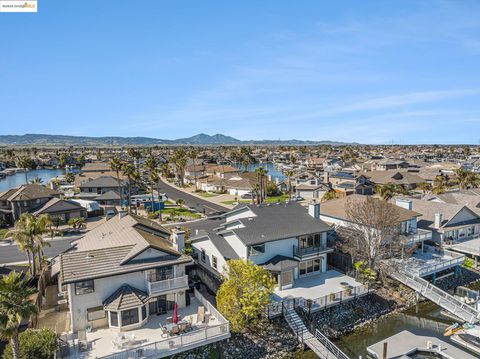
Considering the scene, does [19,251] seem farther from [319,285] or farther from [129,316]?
[319,285]

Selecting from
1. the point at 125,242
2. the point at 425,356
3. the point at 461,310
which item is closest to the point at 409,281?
the point at 461,310

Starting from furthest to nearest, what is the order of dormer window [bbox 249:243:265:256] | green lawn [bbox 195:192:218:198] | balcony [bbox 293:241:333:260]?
green lawn [bbox 195:192:218:198] → balcony [bbox 293:241:333:260] → dormer window [bbox 249:243:265:256]

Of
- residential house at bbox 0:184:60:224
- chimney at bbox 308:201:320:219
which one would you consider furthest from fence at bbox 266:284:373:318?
residential house at bbox 0:184:60:224

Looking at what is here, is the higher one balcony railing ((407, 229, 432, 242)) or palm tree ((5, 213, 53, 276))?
palm tree ((5, 213, 53, 276))

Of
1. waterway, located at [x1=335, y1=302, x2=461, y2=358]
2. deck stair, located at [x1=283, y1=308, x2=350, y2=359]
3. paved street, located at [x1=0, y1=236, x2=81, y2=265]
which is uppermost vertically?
paved street, located at [x1=0, y1=236, x2=81, y2=265]

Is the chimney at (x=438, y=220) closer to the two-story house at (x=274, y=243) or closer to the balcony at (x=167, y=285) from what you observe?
the two-story house at (x=274, y=243)

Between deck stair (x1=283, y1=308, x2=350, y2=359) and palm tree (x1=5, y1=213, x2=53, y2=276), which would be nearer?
deck stair (x1=283, y1=308, x2=350, y2=359)

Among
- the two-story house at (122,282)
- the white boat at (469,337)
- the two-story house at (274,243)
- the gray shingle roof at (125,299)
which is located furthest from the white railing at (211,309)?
the white boat at (469,337)

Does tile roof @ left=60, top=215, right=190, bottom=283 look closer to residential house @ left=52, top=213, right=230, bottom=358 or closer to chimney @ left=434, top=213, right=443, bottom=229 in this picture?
residential house @ left=52, top=213, right=230, bottom=358

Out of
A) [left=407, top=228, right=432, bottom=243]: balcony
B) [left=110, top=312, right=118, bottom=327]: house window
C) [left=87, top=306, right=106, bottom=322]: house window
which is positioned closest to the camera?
[left=110, top=312, right=118, bottom=327]: house window
